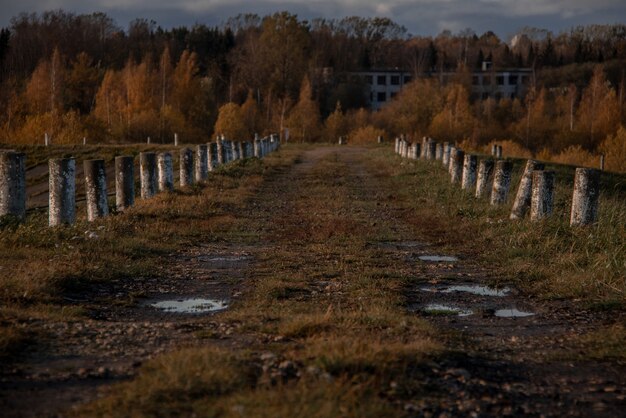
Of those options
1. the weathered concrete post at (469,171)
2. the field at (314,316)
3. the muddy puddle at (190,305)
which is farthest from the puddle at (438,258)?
the weathered concrete post at (469,171)

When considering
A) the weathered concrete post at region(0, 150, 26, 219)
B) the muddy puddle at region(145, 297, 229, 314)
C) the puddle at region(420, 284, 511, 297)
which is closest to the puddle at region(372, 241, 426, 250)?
the puddle at region(420, 284, 511, 297)

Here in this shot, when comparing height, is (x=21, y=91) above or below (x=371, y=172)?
above

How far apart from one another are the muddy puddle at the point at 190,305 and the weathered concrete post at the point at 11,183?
4.41m

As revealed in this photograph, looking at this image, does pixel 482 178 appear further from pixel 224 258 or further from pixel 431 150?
pixel 431 150

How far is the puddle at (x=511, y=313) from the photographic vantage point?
689 centimetres

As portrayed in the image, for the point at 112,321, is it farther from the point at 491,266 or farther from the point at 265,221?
the point at 265,221

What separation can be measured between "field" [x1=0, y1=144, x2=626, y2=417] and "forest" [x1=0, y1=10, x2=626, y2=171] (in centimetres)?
4104

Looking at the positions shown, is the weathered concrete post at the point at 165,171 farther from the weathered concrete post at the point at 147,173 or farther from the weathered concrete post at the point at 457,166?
the weathered concrete post at the point at 457,166

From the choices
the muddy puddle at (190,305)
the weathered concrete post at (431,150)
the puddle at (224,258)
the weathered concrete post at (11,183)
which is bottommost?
the puddle at (224,258)

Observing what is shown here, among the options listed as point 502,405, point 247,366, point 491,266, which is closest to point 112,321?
point 247,366

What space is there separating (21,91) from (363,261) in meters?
64.9

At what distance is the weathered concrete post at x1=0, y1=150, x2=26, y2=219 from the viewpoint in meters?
10.7

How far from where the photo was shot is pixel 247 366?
4.66 metres

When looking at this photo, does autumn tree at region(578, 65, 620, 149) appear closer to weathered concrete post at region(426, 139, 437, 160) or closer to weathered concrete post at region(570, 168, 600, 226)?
weathered concrete post at region(426, 139, 437, 160)
